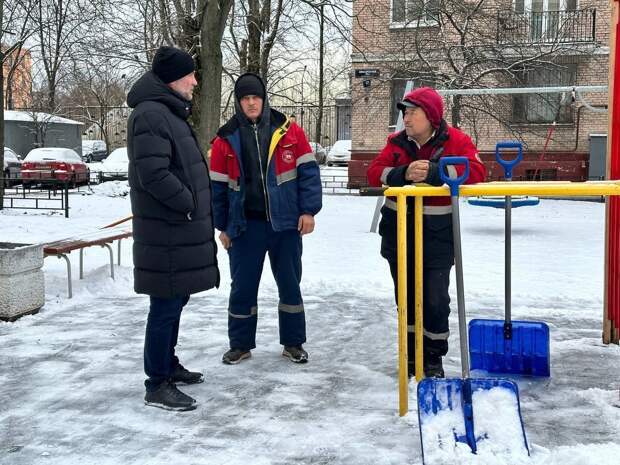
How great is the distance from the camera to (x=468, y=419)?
11.1 feet

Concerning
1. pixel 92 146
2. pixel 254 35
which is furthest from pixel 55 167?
pixel 92 146

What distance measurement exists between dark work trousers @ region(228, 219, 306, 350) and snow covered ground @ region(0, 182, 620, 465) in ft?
0.69

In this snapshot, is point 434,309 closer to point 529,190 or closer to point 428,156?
point 428,156

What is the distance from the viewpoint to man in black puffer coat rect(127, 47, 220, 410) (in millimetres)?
3777

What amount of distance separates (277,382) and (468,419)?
135 cm

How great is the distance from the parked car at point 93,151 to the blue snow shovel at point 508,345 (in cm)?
3470

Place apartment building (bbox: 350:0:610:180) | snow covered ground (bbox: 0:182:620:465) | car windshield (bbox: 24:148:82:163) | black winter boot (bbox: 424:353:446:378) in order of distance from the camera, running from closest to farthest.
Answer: snow covered ground (bbox: 0:182:620:465) < black winter boot (bbox: 424:353:446:378) < apartment building (bbox: 350:0:610:180) < car windshield (bbox: 24:148:82:163)

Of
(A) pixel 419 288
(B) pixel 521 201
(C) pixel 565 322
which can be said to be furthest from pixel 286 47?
(A) pixel 419 288

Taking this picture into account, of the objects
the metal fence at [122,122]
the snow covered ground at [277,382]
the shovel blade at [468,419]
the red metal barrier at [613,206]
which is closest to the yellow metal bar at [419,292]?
the snow covered ground at [277,382]

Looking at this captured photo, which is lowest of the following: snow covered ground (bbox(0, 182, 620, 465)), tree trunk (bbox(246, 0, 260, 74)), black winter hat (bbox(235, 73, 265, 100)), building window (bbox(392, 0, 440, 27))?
snow covered ground (bbox(0, 182, 620, 465))

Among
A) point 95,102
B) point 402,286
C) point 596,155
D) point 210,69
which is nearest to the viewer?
point 402,286

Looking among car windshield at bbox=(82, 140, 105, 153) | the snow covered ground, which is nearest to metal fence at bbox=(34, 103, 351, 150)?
car windshield at bbox=(82, 140, 105, 153)

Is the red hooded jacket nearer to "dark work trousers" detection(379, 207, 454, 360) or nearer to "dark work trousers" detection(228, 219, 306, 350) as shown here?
"dark work trousers" detection(379, 207, 454, 360)

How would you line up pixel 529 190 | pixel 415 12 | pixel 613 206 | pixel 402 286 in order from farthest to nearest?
pixel 415 12, pixel 613 206, pixel 402 286, pixel 529 190
